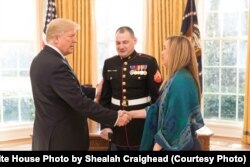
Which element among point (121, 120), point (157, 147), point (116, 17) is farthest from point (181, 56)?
point (116, 17)

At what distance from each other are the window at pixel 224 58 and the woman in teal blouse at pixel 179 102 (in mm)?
2967

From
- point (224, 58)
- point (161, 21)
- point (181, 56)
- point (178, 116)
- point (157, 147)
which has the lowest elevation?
point (157, 147)

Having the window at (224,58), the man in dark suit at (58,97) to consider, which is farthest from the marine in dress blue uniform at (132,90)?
the window at (224,58)

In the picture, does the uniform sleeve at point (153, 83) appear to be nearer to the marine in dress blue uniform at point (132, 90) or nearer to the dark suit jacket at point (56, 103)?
the marine in dress blue uniform at point (132, 90)

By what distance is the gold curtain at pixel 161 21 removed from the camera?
4.76 meters

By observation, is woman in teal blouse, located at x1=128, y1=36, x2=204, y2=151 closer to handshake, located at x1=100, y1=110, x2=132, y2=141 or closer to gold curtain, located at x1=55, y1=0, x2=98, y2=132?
handshake, located at x1=100, y1=110, x2=132, y2=141

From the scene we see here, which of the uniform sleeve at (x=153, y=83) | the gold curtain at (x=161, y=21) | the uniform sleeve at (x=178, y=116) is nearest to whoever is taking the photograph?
the uniform sleeve at (x=178, y=116)

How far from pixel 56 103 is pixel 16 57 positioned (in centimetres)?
285

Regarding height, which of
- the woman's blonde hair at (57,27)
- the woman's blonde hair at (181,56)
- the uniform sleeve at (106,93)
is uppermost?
the woman's blonde hair at (57,27)

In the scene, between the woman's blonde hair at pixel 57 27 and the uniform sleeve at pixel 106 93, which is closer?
the woman's blonde hair at pixel 57 27

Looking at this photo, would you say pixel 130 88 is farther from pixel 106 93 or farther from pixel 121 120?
pixel 121 120

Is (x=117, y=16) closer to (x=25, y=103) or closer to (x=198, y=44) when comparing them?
(x=198, y=44)

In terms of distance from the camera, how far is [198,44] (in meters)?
4.60

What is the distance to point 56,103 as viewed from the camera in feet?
7.53
